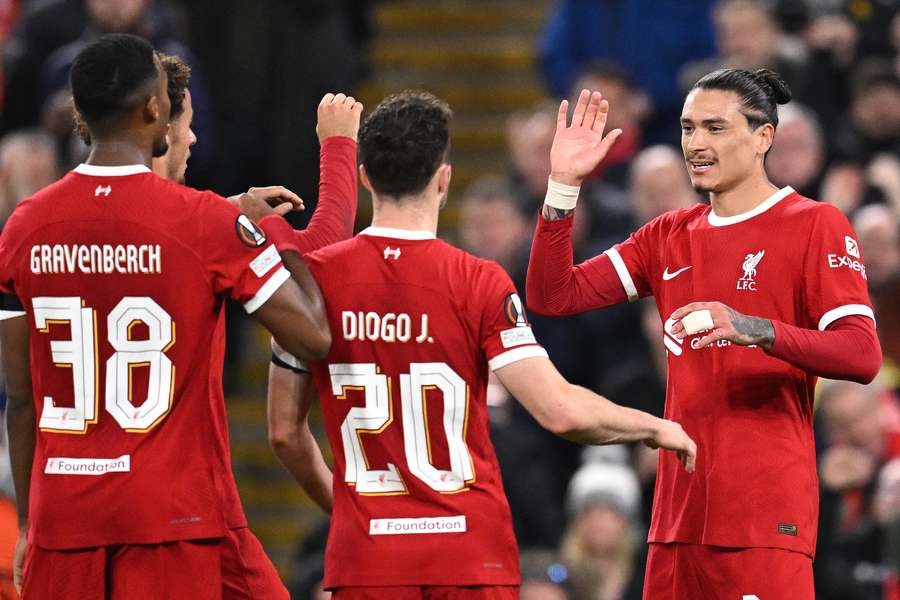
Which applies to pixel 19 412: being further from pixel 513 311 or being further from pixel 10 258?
pixel 513 311

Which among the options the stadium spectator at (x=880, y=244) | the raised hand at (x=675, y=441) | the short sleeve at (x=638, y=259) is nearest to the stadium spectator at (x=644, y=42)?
the stadium spectator at (x=880, y=244)

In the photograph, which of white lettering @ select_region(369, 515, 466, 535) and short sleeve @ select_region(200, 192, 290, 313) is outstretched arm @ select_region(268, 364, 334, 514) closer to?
short sleeve @ select_region(200, 192, 290, 313)

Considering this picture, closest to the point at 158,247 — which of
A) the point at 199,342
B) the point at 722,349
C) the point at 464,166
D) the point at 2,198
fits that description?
the point at 199,342

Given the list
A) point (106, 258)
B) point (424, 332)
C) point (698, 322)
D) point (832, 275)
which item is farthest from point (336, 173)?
point (832, 275)

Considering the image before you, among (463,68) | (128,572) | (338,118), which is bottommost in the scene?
(128,572)

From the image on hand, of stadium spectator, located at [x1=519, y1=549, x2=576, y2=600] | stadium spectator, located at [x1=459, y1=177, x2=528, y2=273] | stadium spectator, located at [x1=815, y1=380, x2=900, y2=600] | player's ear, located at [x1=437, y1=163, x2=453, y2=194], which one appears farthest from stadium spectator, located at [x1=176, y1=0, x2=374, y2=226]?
player's ear, located at [x1=437, y1=163, x2=453, y2=194]

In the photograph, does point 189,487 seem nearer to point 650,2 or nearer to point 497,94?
point 650,2

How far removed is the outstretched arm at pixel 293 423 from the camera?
5305 mm

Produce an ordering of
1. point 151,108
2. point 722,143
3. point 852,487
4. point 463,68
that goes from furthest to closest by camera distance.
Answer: point 463,68
point 852,487
point 722,143
point 151,108

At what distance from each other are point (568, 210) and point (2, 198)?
614 centimetres

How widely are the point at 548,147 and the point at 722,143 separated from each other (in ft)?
17.9

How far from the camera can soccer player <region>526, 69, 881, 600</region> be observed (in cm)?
504

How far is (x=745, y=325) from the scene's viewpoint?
4.83 metres

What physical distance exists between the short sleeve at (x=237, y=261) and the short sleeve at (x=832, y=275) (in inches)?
61.2
